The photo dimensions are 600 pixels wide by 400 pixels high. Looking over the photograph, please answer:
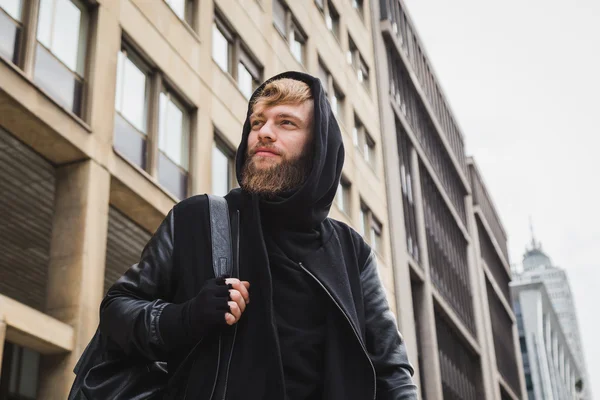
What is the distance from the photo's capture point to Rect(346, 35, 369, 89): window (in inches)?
1146

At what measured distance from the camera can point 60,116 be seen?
476 inches

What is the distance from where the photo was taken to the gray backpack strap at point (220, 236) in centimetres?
276

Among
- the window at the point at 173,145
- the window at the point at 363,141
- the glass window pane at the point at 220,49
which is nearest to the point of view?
the window at the point at 173,145

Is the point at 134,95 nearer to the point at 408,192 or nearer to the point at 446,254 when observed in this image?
the point at 408,192

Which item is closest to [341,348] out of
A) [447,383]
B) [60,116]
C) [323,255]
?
[323,255]

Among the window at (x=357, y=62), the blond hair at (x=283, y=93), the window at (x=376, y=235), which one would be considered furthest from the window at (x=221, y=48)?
the blond hair at (x=283, y=93)

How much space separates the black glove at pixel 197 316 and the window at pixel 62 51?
10332 mm

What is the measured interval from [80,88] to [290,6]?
1108 cm

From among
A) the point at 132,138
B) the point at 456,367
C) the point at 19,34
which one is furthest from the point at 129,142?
the point at 456,367

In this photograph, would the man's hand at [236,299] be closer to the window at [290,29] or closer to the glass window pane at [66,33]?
the glass window pane at [66,33]

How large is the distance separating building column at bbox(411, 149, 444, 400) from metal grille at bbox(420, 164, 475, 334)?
1595 millimetres

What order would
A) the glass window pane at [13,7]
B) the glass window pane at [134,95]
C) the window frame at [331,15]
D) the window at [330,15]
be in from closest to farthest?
the glass window pane at [13,7]
the glass window pane at [134,95]
the window frame at [331,15]
the window at [330,15]

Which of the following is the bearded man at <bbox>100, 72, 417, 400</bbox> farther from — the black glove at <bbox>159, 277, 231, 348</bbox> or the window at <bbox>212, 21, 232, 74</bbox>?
the window at <bbox>212, 21, 232, 74</bbox>

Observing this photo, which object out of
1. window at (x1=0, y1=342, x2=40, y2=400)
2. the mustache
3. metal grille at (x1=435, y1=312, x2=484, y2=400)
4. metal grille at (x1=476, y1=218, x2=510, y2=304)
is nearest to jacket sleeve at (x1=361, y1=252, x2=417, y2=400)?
the mustache
